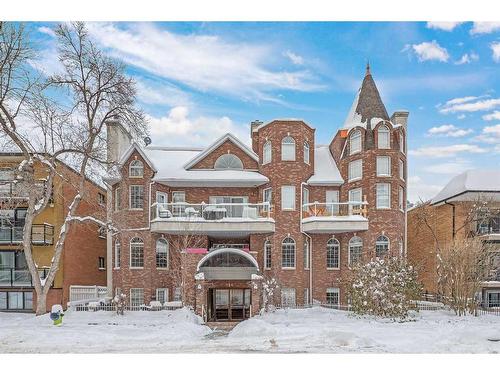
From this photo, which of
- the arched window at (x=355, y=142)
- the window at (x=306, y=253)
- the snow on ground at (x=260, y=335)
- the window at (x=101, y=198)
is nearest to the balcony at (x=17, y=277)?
the snow on ground at (x=260, y=335)

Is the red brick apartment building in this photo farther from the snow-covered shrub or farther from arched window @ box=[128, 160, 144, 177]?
the snow-covered shrub

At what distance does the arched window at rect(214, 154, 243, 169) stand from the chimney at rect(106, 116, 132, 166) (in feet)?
9.45

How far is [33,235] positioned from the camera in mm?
14266

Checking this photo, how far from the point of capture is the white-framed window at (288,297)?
45.4 ft

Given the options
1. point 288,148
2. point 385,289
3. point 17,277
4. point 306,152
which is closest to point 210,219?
point 288,148

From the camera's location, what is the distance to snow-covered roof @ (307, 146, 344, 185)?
46.7 ft

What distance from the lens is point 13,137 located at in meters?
11.3

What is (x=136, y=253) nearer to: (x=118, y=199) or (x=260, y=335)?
(x=118, y=199)

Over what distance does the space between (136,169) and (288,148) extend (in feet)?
16.2

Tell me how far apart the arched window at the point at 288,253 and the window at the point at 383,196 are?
9.81 ft

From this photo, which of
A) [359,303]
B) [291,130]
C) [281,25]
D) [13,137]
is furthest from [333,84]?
[13,137]

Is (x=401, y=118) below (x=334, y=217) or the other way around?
the other way around

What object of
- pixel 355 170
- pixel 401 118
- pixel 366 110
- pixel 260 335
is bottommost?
pixel 260 335

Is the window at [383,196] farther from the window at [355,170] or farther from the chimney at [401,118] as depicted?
the chimney at [401,118]
